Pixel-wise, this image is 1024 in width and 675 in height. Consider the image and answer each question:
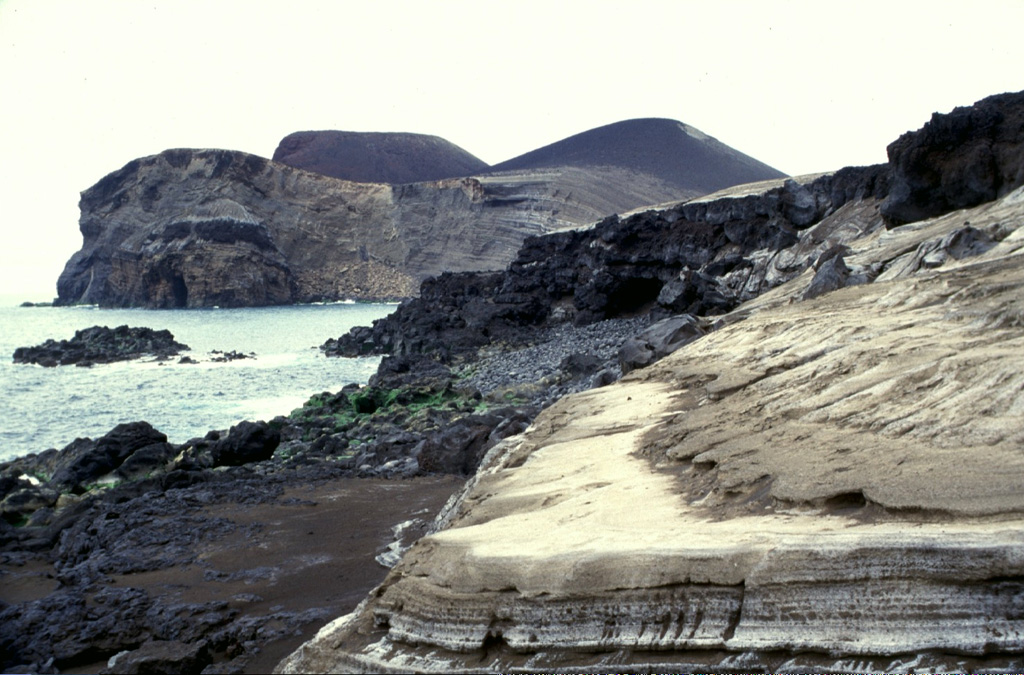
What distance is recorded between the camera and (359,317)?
6681 cm

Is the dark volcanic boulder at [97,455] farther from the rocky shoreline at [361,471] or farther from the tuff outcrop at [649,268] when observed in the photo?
the tuff outcrop at [649,268]

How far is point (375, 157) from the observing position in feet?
429

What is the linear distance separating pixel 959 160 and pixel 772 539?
1288 cm

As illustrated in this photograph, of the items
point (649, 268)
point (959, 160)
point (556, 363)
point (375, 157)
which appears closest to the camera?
point (959, 160)

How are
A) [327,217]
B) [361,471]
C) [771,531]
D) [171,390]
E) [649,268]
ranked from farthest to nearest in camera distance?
[327,217], [649,268], [171,390], [361,471], [771,531]

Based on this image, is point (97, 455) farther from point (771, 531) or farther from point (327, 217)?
point (327, 217)

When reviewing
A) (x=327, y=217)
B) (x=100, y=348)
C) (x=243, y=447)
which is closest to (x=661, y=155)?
(x=327, y=217)

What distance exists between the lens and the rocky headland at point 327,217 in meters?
87.8

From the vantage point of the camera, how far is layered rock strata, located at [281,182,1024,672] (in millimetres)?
2732

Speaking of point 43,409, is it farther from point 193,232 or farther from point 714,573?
point 193,232

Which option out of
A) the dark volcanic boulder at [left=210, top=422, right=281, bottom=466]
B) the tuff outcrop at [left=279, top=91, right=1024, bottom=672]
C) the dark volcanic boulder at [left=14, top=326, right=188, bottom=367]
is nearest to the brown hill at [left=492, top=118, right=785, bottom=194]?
the dark volcanic boulder at [left=14, top=326, right=188, bottom=367]

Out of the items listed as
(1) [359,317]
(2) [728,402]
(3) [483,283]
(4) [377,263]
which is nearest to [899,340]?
(2) [728,402]

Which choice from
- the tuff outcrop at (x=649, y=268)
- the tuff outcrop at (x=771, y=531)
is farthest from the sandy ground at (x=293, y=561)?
the tuff outcrop at (x=649, y=268)

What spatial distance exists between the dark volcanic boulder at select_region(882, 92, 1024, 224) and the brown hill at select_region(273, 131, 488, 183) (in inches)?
4590
